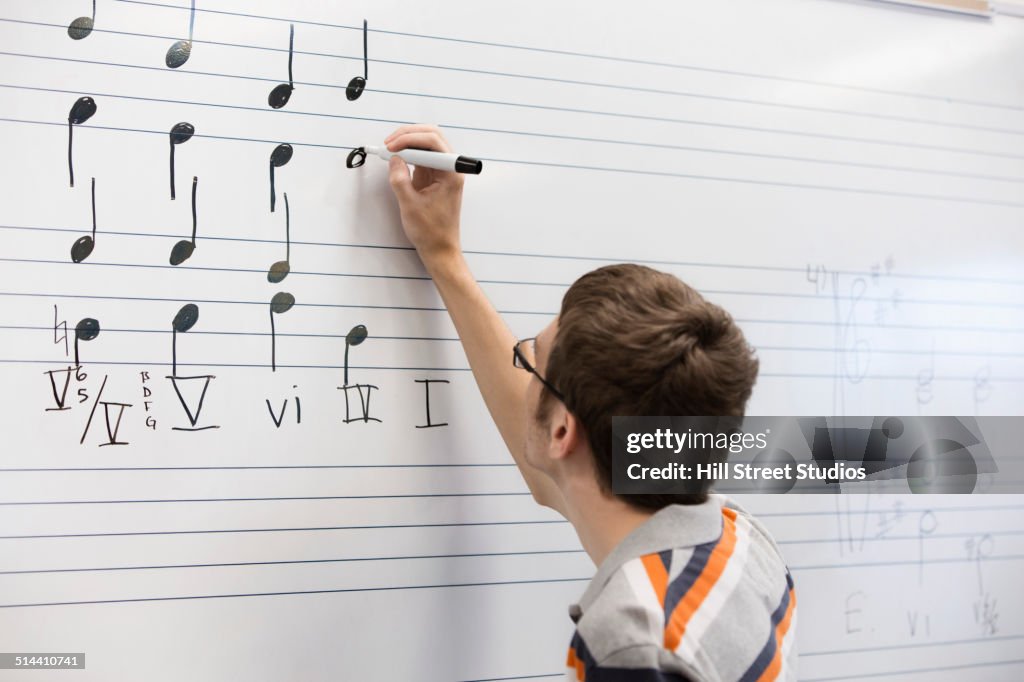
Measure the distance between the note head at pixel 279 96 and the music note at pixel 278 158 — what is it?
5 centimetres

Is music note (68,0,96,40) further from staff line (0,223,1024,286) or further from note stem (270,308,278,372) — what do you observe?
note stem (270,308,278,372)

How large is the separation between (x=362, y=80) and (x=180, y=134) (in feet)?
0.69

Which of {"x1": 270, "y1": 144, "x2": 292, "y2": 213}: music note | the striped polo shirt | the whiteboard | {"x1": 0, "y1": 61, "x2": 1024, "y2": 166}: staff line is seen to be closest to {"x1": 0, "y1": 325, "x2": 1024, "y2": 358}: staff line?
the whiteboard

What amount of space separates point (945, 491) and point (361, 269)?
0.89 m

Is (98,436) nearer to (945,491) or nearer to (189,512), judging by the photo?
(189,512)

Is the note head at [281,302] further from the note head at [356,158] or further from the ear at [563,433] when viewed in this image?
the ear at [563,433]

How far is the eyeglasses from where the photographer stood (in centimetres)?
75

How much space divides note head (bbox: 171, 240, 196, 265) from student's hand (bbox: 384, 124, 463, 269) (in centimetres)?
23

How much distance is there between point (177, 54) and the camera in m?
0.79

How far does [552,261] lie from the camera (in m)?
0.93

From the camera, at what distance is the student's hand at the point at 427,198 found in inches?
32.8

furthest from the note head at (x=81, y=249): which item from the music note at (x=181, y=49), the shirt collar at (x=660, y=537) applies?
the shirt collar at (x=660, y=537)

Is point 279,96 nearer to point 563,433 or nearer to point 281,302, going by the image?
point 281,302

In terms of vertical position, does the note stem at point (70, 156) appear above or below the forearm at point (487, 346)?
above
